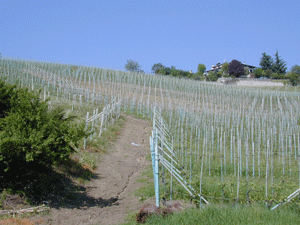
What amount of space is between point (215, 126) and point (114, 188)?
8.75 m

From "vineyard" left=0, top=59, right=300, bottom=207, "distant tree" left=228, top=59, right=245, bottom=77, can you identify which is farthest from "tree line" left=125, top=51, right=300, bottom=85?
"vineyard" left=0, top=59, right=300, bottom=207

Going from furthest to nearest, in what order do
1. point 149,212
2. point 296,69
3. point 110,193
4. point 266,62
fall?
point 266,62, point 296,69, point 110,193, point 149,212

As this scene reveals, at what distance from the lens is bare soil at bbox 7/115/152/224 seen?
562cm

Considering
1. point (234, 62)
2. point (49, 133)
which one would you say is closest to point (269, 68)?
point (234, 62)

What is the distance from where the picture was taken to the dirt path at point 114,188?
222 inches

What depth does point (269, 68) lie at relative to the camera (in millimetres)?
60469

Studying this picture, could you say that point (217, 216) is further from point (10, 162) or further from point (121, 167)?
point (121, 167)

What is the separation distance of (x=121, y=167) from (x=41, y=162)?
4148mm

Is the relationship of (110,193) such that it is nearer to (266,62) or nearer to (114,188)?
→ (114,188)

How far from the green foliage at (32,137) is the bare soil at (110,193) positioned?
1.07 meters

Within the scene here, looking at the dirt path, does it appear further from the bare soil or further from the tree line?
the tree line

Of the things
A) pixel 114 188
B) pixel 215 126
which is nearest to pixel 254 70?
pixel 215 126

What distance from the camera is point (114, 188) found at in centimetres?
783

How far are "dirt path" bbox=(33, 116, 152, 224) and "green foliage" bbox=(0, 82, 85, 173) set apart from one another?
3.65ft
